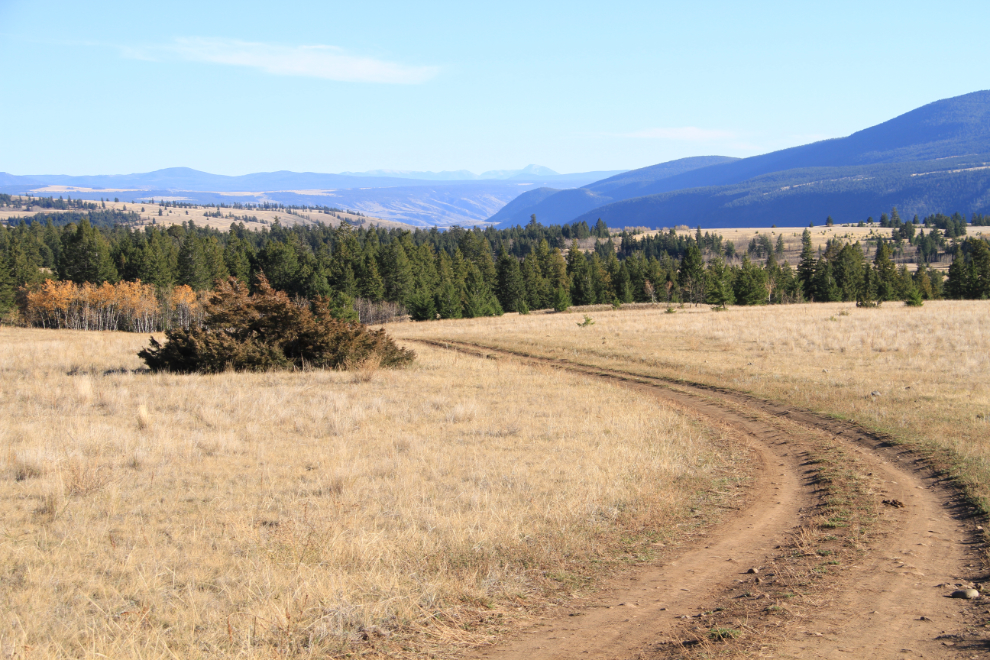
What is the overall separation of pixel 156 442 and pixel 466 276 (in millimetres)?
95099

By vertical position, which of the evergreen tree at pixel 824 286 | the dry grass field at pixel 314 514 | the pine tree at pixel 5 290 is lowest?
the pine tree at pixel 5 290

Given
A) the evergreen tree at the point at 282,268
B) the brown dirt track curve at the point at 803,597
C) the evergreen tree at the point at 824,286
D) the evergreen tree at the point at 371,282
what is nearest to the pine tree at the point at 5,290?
the evergreen tree at the point at 282,268

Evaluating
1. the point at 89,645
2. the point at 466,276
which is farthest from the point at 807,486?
the point at 466,276

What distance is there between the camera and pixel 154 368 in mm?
23594

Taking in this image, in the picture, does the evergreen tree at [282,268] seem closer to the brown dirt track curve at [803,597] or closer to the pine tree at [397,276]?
the pine tree at [397,276]

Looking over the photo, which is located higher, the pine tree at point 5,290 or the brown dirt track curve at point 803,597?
the brown dirt track curve at point 803,597

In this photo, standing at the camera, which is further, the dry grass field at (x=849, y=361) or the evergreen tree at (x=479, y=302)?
the evergreen tree at (x=479, y=302)

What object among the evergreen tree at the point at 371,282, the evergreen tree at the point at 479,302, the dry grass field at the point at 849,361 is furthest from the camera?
the evergreen tree at the point at 371,282

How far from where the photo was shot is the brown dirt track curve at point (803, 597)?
530cm

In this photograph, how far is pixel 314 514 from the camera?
8398 millimetres

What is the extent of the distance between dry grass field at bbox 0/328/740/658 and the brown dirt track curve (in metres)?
0.51

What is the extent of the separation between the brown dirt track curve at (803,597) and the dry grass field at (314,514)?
0.51 meters

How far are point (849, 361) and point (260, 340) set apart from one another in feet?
70.7

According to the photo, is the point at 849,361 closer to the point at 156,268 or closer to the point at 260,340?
the point at 260,340
